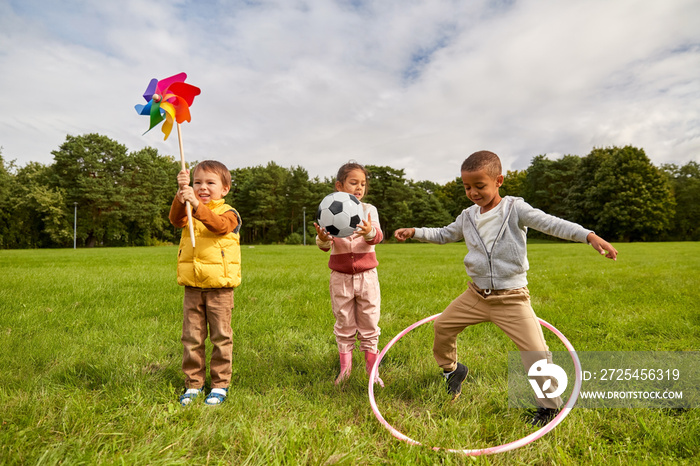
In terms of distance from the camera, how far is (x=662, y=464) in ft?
7.87

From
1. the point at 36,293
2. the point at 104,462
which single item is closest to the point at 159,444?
the point at 104,462

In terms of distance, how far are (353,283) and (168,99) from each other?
219 centimetres

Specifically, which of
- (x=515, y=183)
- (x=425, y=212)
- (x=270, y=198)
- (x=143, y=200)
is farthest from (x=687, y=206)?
(x=143, y=200)

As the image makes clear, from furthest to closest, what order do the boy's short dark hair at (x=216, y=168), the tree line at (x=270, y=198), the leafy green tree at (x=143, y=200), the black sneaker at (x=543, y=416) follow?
the leafy green tree at (x=143, y=200) → the tree line at (x=270, y=198) → the boy's short dark hair at (x=216, y=168) → the black sneaker at (x=543, y=416)

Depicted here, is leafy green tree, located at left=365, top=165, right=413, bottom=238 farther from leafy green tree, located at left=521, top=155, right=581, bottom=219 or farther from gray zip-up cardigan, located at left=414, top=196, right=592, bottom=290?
gray zip-up cardigan, located at left=414, top=196, right=592, bottom=290

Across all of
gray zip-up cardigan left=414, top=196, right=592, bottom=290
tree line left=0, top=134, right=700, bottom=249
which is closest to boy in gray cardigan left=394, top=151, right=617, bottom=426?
gray zip-up cardigan left=414, top=196, right=592, bottom=290

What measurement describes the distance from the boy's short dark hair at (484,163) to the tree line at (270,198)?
42.9 meters

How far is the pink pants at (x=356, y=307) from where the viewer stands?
376 centimetres

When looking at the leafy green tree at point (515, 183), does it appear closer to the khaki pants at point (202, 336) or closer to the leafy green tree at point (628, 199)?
the leafy green tree at point (628, 199)

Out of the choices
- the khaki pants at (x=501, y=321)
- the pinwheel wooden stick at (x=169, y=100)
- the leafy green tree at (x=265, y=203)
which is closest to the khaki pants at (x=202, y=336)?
the pinwheel wooden stick at (x=169, y=100)

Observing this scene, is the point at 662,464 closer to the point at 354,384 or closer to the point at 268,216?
the point at 354,384

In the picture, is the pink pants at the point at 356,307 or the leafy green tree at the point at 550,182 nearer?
the pink pants at the point at 356,307

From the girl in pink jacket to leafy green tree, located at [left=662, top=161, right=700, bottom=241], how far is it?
63.1 m

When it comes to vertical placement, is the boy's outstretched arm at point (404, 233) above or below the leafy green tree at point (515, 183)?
below
